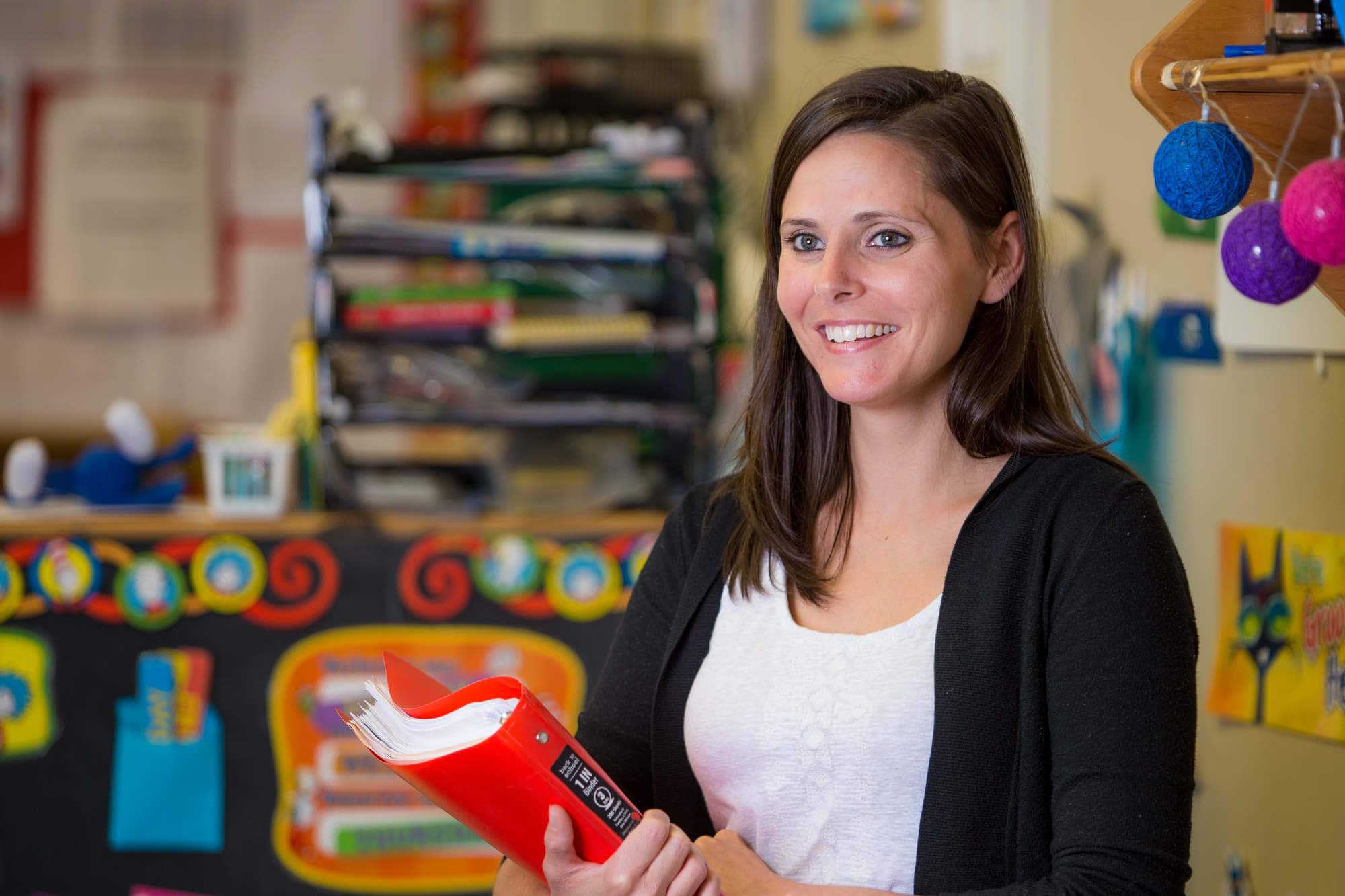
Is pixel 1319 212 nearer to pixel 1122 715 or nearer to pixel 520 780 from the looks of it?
pixel 1122 715

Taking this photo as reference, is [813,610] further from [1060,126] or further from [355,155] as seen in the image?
[355,155]

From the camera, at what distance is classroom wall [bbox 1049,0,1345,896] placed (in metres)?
1.44

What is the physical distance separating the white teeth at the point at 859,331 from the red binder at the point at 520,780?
404 millimetres

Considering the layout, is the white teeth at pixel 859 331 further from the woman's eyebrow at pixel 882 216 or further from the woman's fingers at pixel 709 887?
the woman's fingers at pixel 709 887

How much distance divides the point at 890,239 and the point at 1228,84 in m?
0.30

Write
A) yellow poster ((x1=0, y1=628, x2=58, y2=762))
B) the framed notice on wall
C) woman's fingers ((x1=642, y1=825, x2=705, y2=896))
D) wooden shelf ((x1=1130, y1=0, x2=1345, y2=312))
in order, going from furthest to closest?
1. the framed notice on wall
2. yellow poster ((x1=0, y1=628, x2=58, y2=762))
3. woman's fingers ((x1=642, y1=825, x2=705, y2=896))
4. wooden shelf ((x1=1130, y1=0, x2=1345, y2=312))

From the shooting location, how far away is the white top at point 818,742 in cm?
115

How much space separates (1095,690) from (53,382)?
4.56 meters

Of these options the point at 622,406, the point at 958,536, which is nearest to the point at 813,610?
the point at 958,536

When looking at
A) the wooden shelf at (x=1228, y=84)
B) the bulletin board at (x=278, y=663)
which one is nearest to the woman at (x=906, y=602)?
the wooden shelf at (x=1228, y=84)

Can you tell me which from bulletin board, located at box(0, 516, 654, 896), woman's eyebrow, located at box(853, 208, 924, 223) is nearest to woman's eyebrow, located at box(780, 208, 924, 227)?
woman's eyebrow, located at box(853, 208, 924, 223)

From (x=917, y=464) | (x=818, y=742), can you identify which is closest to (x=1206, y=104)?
(x=917, y=464)

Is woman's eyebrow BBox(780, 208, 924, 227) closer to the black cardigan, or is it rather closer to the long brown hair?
the long brown hair

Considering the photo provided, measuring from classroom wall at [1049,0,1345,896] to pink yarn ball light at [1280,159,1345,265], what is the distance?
59cm
